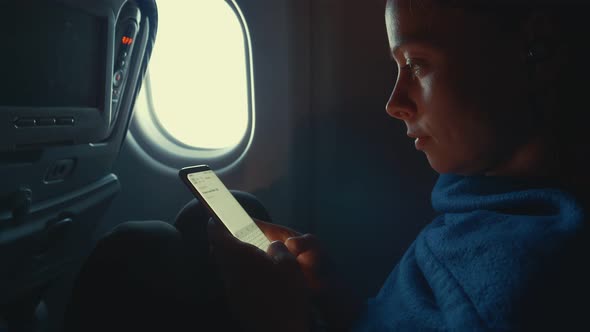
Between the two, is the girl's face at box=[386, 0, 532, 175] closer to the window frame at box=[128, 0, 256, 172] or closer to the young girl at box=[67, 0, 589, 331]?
the young girl at box=[67, 0, 589, 331]

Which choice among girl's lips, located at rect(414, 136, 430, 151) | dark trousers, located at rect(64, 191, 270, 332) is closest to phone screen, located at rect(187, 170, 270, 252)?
dark trousers, located at rect(64, 191, 270, 332)

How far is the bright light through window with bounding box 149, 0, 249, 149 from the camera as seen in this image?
1.25m

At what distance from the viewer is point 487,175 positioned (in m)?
0.58

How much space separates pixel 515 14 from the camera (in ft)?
1.63

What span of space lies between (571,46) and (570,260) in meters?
0.24

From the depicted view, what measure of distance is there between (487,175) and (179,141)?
0.95m

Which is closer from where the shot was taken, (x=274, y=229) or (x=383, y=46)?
(x=274, y=229)

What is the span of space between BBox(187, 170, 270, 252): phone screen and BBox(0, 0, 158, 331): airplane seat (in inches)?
7.1

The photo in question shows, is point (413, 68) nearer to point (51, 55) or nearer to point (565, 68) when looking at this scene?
point (565, 68)

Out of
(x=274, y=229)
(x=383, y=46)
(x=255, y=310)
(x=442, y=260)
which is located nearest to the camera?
(x=442, y=260)

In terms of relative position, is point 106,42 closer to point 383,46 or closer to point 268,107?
point 268,107

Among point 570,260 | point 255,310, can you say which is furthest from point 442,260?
point 255,310

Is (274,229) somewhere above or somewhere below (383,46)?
below

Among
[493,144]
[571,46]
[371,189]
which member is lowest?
[371,189]
